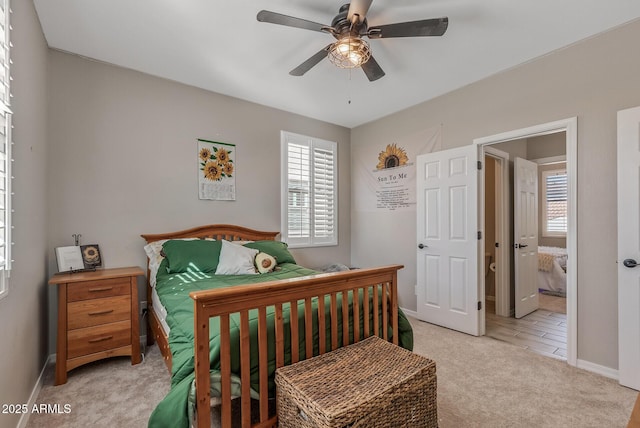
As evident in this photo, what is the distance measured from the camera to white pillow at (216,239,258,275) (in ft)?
8.91

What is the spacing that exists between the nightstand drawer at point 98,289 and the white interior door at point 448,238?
308 centimetres

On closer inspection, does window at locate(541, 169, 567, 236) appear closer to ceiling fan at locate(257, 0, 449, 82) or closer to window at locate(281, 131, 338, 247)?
window at locate(281, 131, 338, 247)

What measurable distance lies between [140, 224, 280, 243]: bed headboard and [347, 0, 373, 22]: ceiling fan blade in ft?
8.04

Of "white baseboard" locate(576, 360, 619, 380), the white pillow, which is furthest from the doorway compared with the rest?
the white pillow

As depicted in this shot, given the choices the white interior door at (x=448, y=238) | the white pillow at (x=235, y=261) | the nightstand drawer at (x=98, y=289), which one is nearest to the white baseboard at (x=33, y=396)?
the nightstand drawer at (x=98, y=289)

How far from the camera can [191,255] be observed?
2715 mm

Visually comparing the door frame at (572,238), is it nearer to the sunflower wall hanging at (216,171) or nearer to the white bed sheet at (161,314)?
the white bed sheet at (161,314)

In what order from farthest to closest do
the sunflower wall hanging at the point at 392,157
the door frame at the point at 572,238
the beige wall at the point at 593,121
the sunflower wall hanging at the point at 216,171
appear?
the sunflower wall hanging at the point at 392,157 → the sunflower wall hanging at the point at 216,171 → the door frame at the point at 572,238 → the beige wall at the point at 593,121

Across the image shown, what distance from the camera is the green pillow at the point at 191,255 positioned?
8.62ft

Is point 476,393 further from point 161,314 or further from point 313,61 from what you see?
point 313,61

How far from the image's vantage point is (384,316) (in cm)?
208

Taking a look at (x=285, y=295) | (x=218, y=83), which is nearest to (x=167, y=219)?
(x=218, y=83)

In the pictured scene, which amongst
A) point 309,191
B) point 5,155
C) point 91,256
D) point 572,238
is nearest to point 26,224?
point 5,155

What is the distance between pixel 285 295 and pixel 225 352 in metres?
0.40
